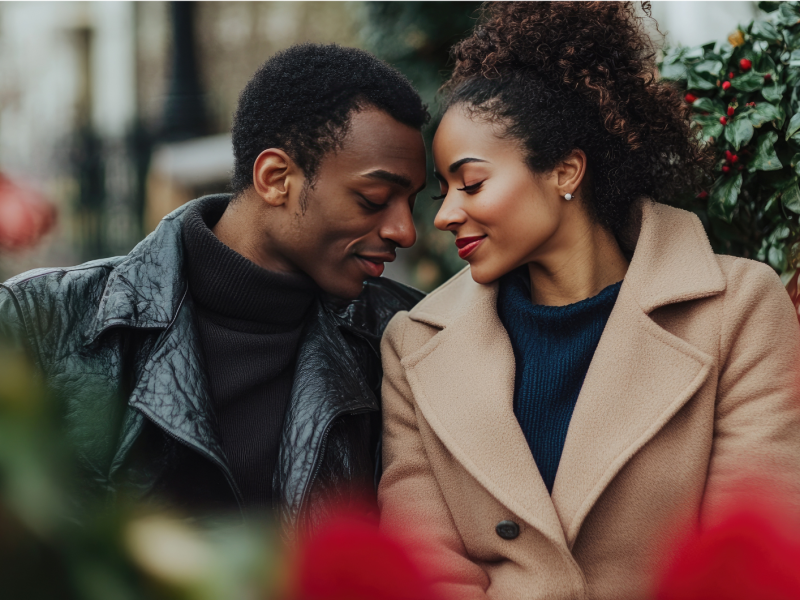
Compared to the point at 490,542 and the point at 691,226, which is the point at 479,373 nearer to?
the point at 490,542

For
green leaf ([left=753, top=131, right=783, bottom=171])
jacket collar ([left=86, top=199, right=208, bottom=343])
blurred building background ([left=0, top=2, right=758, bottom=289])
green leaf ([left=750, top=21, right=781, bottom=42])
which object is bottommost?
blurred building background ([left=0, top=2, right=758, bottom=289])

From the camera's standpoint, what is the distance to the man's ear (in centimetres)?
251

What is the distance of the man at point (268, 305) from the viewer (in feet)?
7.15

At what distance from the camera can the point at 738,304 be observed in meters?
2.04

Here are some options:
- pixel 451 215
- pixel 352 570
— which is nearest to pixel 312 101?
pixel 451 215

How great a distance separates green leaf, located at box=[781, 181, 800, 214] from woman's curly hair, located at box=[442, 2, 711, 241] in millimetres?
290

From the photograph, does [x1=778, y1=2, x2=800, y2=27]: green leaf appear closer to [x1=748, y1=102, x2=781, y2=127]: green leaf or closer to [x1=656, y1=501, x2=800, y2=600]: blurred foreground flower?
[x1=748, y1=102, x2=781, y2=127]: green leaf


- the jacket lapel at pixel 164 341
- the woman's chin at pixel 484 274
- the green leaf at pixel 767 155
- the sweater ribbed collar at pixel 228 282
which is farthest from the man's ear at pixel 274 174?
the green leaf at pixel 767 155

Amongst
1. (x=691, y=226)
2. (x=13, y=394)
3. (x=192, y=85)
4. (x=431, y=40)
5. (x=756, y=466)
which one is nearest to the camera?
(x=13, y=394)

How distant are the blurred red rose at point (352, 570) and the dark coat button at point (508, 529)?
1.69 metres

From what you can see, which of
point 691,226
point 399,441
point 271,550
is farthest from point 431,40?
point 271,550

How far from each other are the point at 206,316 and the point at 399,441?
0.77 meters

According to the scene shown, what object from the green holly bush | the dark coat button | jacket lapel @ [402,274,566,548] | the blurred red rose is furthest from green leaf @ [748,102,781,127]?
the blurred red rose

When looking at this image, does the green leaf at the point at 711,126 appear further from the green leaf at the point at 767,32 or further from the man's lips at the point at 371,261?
the man's lips at the point at 371,261
